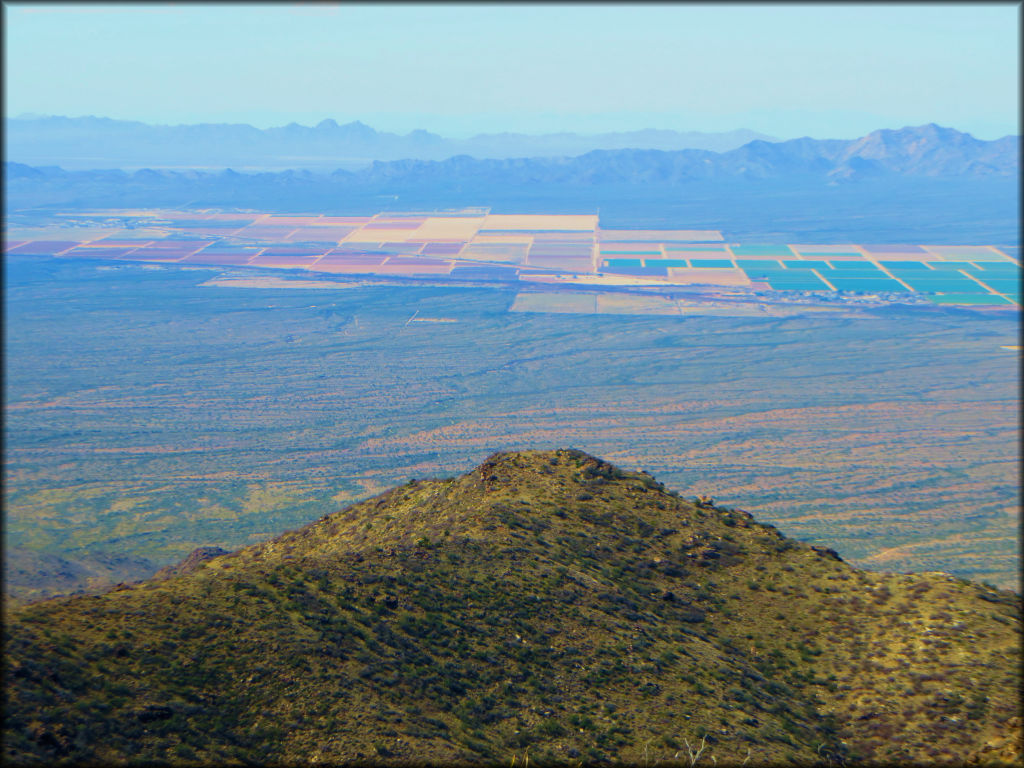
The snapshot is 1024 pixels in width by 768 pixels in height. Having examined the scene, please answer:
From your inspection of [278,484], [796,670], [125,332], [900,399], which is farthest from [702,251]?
[796,670]

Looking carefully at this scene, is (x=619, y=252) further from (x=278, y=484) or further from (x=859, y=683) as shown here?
(x=859, y=683)

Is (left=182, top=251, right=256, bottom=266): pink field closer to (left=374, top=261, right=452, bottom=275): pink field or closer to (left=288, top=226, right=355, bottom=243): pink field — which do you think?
(left=288, top=226, right=355, bottom=243): pink field

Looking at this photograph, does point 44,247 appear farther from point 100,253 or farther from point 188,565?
point 188,565

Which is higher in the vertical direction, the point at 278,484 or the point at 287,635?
the point at 287,635

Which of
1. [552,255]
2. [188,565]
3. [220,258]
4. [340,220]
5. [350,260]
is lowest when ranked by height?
[188,565]

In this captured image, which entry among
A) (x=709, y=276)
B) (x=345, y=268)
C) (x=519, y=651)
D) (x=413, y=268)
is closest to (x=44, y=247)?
(x=345, y=268)

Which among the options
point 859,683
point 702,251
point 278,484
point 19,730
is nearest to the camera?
point 19,730

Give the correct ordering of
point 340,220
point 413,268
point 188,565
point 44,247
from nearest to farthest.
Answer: point 188,565 < point 413,268 < point 44,247 < point 340,220

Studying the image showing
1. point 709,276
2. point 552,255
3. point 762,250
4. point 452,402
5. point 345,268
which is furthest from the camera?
point 762,250
